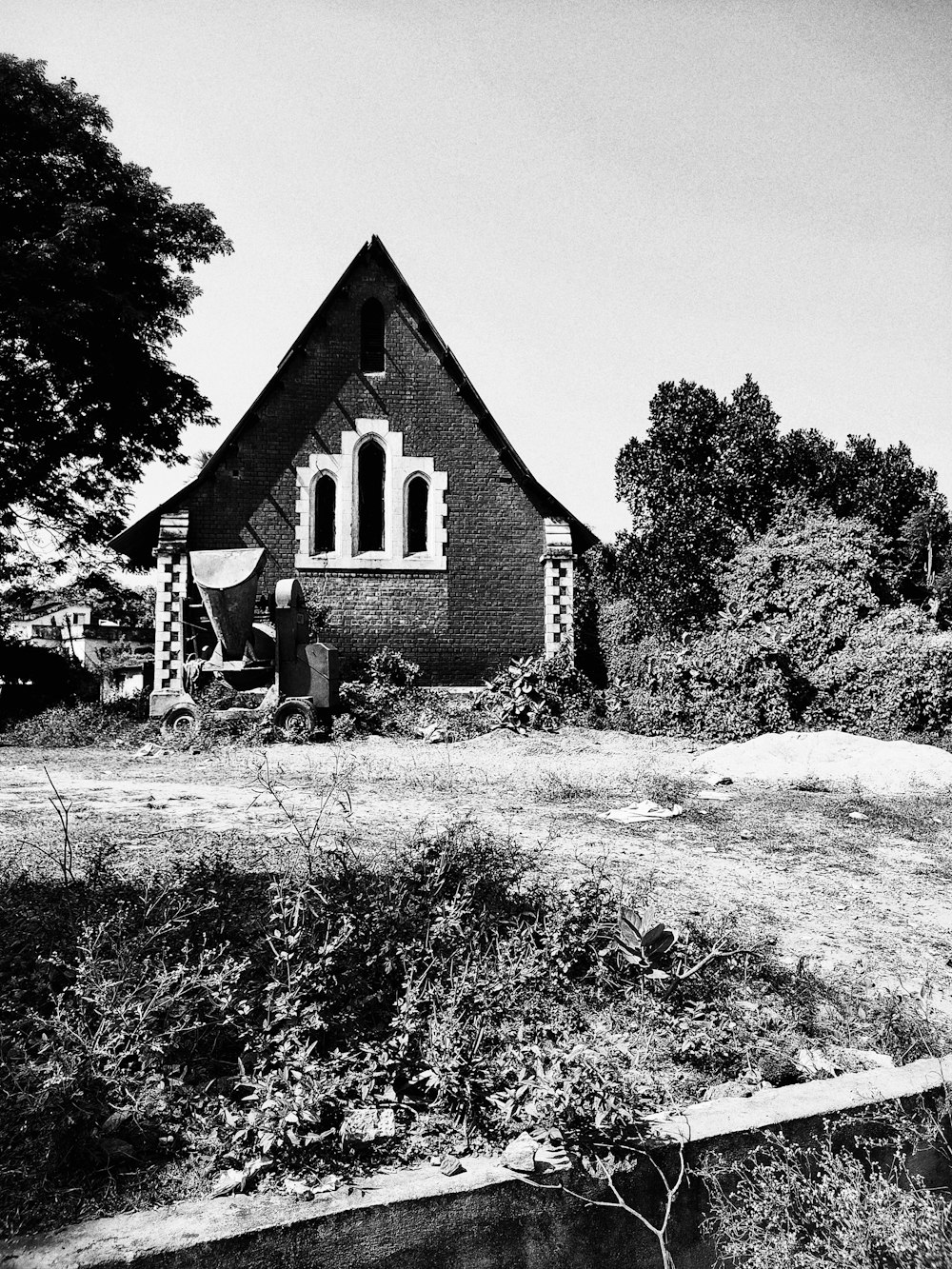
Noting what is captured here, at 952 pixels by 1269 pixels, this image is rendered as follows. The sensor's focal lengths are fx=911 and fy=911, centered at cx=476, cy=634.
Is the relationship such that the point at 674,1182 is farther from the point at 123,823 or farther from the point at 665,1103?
the point at 123,823

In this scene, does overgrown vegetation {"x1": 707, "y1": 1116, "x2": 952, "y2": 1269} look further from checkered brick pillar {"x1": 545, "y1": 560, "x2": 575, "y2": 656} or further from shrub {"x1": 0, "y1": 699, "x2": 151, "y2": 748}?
checkered brick pillar {"x1": 545, "y1": 560, "x2": 575, "y2": 656}

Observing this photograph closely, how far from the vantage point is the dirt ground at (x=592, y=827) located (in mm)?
4734

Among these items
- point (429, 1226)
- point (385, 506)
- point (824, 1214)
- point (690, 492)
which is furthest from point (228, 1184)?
point (690, 492)

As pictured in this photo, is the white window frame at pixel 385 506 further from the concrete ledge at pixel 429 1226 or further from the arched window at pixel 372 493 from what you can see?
the concrete ledge at pixel 429 1226

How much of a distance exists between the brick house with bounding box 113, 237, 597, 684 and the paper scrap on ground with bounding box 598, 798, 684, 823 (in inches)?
400

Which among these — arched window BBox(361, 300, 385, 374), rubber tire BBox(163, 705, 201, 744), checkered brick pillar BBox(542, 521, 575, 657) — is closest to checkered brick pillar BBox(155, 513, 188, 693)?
rubber tire BBox(163, 705, 201, 744)

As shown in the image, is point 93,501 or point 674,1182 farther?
point 93,501

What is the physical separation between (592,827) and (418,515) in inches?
480

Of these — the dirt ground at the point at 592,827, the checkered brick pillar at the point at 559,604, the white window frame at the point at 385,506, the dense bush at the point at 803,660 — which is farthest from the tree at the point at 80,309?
the dense bush at the point at 803,660

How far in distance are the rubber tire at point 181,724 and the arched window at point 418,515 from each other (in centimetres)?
582

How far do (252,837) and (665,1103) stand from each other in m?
3.38

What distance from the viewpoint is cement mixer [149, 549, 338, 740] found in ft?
43.7

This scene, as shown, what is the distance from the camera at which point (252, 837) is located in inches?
220

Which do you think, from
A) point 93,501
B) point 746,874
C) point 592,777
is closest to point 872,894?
point 746,874
